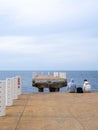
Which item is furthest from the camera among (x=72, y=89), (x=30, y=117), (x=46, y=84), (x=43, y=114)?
(x=46, y=84)

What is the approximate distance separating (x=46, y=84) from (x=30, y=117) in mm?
25769

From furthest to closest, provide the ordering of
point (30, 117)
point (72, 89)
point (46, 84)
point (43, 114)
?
1. point (46, 84)
2. point (72, 89)
3. point (43, 114)
4. point (30, 117)

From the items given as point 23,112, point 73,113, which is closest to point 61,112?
point 73,113

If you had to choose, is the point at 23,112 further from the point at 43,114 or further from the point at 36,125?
the point at 36,125

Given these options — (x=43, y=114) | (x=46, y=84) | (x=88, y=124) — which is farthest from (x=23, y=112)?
(x=46, y=84)

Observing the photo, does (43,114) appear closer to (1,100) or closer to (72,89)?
(1,100)

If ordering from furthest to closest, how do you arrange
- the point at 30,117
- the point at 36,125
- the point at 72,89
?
1. the point at 72,89
2. the point at 30,117
3. the point at 36,125

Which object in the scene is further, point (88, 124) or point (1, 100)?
point (1, 100)

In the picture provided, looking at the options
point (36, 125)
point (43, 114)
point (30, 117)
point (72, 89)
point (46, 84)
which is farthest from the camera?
point (46, 84)

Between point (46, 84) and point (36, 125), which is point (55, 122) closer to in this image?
point (36, 125)

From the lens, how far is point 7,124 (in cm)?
1271

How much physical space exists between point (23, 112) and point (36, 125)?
3749mm

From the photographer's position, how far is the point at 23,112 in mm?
16031

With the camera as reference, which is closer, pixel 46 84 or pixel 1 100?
pixel 1 100
